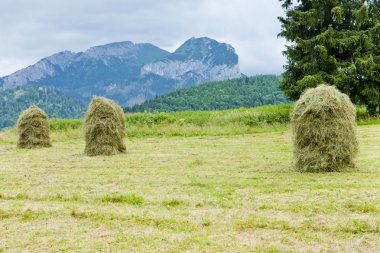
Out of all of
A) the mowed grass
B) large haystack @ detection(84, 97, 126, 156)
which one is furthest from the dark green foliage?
the mowed grass

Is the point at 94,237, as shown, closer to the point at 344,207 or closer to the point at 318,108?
the point at 344,207

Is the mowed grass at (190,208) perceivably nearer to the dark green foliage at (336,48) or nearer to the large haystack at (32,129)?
the large haystack at (32,129)

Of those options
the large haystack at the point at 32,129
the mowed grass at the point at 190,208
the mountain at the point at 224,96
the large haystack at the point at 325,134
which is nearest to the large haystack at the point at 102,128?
the mowed grass at the point at 190,208

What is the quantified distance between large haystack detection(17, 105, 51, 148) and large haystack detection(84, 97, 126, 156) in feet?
17.8

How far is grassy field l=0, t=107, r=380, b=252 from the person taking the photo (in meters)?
6.58

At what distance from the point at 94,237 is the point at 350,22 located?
1296 inches

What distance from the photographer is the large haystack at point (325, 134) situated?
40.4ft

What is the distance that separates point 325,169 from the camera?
1237cm

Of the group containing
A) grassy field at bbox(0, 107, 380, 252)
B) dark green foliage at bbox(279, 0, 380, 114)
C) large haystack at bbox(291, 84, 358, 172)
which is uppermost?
dark green foliage at bbox(279, 0, 380, 114)

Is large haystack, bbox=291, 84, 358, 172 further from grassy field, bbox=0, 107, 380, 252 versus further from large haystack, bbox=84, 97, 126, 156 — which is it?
large haystack, bbox=84, 97, 126, 156

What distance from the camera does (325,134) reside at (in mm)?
12320

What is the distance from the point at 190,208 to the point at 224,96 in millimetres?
126167

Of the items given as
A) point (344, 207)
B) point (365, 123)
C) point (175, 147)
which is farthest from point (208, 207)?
point (365, 123)

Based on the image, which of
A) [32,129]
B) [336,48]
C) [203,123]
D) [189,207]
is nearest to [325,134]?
[189,207]
